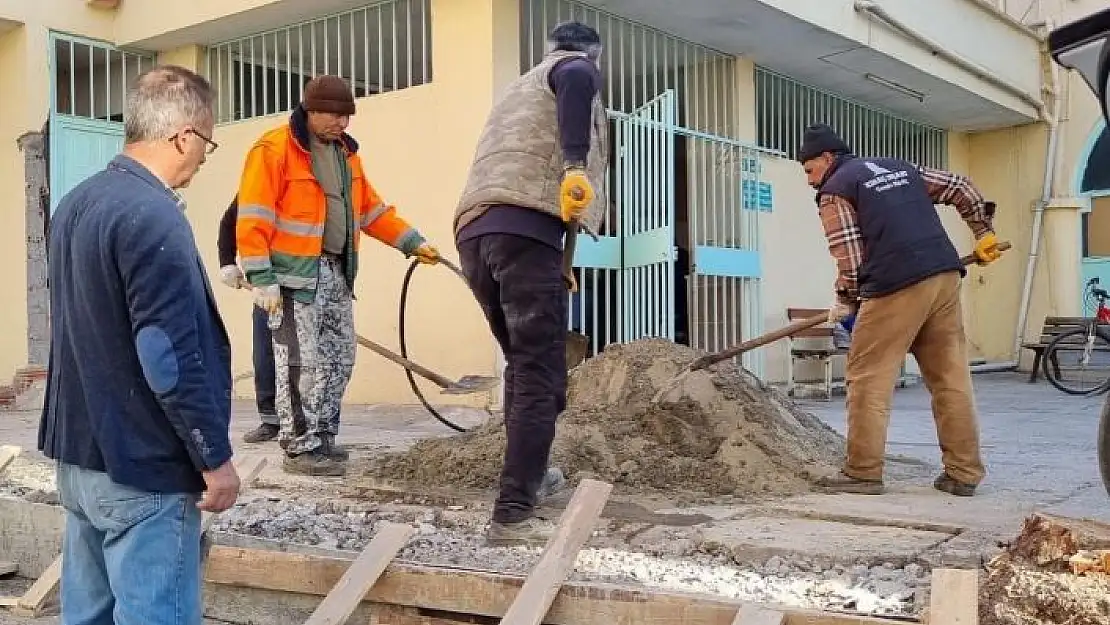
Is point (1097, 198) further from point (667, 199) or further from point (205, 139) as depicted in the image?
point (205, 139)

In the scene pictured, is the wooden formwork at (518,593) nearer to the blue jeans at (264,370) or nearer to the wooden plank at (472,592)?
the wooden plank at (472,592)

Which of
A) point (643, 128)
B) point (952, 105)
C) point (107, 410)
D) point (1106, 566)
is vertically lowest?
point (1106, 566)

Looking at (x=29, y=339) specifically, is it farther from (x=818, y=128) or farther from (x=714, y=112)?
(x=818, y=128)

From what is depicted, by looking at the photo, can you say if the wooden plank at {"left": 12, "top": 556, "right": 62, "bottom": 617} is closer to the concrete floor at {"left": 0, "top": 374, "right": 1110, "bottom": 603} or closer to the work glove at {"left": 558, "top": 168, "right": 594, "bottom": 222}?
the concrete floor at {"left": 0, "top": 374, "right": 1110, "bottom": 603}

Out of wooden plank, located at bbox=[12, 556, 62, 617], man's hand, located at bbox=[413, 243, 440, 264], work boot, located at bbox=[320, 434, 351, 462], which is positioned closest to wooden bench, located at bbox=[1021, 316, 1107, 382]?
man's hand, located at bbox=[413, 243, 440, 264]

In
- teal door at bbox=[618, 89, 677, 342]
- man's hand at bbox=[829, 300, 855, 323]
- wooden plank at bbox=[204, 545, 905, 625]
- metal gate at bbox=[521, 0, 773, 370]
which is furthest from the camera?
metal gate at bbox=[521, 0, 773, 370]

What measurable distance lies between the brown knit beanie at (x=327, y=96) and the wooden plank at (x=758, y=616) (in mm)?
3085

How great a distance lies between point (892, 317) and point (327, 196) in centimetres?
257

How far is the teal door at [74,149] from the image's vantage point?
9883 mm

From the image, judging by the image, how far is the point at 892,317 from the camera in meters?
4.36

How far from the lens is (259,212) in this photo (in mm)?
4617

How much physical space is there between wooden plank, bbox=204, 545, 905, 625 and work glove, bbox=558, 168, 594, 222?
3.91 feet

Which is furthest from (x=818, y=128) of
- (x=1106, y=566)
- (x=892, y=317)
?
(x=1106, y=566)

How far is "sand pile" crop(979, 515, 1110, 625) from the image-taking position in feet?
7.86
